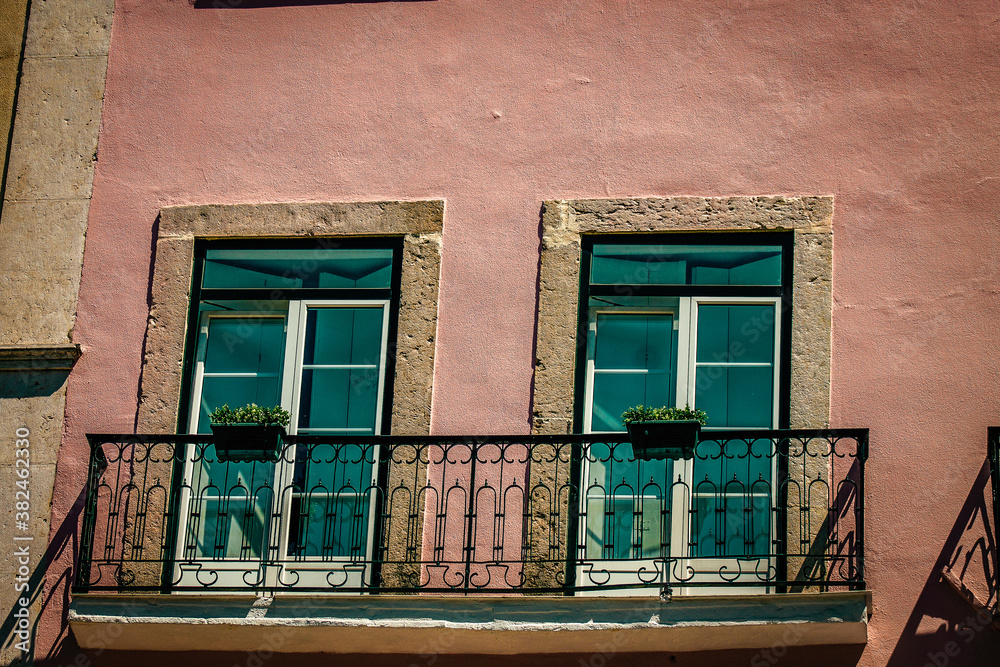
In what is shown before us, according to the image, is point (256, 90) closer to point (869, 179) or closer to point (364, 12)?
point (364, 12)

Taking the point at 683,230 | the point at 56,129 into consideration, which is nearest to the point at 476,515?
the point at 683,230

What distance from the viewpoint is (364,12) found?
8219mm

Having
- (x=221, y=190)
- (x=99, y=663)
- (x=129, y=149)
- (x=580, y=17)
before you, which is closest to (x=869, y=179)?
(x=580, y=17)

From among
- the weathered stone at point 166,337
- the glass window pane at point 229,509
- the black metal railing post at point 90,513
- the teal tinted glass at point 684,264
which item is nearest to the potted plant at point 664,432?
the teal tinted glass at point 684,264

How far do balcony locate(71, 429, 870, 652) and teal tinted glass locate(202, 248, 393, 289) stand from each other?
952 mm

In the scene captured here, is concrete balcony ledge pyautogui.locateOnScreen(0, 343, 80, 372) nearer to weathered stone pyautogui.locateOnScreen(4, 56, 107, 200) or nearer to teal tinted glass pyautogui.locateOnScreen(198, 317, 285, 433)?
teal tinted glass pyautogui.locateOnScreen(198, 317, 285, 433)

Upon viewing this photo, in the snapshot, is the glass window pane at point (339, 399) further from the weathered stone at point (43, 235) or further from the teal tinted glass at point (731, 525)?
the teal tinted glass at point (731, 525)

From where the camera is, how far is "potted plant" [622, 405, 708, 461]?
21.9 feet

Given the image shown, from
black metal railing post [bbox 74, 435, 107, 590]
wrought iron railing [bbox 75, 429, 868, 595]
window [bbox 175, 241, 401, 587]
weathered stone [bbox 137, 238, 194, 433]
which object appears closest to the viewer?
wrought iron railing [bbox 75, 429, 868, 595]

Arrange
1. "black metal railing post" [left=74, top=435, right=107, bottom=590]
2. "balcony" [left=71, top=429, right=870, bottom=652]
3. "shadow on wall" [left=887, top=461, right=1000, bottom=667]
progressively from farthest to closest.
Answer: "black metal railing post" [left=74, top=435, right=107, bottom=590]
"balcony" [left=71, top=429, right=870, bottom=652]
"shadow on wall" [left=887, top=461, right=1000, bottom=667]

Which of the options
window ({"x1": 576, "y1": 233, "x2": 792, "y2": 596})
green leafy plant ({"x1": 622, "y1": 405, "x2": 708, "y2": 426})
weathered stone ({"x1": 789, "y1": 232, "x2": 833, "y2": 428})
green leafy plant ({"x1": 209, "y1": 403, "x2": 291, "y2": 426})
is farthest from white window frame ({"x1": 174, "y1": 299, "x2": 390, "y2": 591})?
weathered stone ({"x1": 789, "y1": 232, "x2": 833, "y2": 428})

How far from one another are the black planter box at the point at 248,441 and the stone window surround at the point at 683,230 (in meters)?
1.34

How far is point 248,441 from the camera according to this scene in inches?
276

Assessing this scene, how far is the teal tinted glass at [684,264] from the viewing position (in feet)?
24.6
